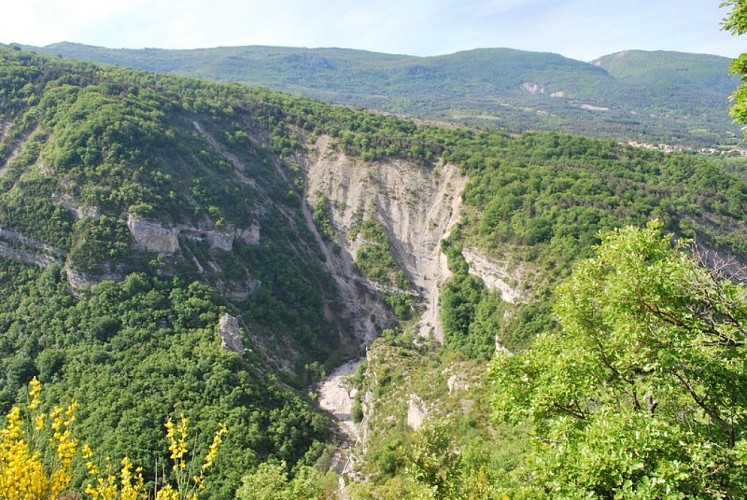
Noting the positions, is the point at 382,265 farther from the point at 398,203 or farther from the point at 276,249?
the point at 276,249

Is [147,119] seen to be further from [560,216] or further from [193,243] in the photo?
[560,216]

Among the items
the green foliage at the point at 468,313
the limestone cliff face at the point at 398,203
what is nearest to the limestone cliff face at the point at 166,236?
the limestone cliff face at the point at 398,203

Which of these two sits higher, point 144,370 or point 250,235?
point 250,235

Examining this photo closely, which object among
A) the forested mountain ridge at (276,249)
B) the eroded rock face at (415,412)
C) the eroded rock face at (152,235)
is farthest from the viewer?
the eroded rock face at (152,235)

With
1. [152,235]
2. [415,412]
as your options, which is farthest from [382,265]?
[415,412]

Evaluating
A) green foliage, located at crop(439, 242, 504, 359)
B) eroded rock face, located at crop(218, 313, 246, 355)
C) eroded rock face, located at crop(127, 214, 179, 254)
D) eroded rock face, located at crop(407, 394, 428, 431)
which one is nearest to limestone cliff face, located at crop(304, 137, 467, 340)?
green foliage, located at crop(439, 242, 504, 359)

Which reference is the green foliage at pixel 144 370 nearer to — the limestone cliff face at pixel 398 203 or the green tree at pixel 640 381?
the limestone cliff face at pixel 398 203

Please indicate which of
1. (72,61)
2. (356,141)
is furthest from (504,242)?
(72,61)
